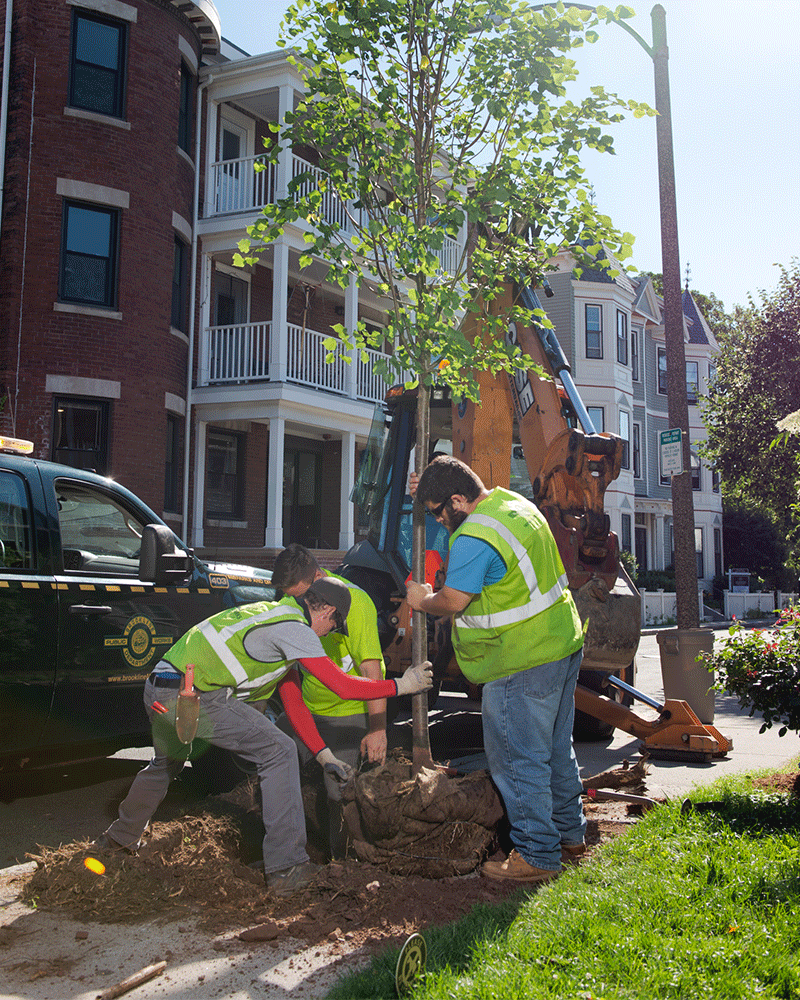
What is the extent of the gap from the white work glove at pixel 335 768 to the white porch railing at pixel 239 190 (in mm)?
14826

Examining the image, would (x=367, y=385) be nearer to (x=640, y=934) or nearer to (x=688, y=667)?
(x=688, y=667)

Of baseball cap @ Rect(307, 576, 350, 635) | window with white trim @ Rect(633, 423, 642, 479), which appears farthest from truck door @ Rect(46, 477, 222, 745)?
window with white trim @ Rect(633, 423, 642, 479)

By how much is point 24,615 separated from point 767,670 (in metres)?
4.23

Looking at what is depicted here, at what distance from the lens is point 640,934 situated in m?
3.25

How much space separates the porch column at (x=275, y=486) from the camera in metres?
16.4

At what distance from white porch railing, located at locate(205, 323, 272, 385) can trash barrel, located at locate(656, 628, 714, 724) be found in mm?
10347

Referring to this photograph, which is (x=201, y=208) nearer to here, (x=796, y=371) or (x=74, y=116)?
(x=74, y=116)

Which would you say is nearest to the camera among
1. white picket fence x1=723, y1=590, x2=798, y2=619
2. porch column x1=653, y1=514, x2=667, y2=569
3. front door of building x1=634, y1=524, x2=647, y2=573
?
white picket fence x1=723, y1=590, x2=798, y2=619

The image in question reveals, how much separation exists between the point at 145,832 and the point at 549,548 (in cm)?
245

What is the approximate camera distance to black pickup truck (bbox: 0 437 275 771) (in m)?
4.98

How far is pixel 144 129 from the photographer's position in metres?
15.6

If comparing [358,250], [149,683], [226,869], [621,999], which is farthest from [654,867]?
[358,250]

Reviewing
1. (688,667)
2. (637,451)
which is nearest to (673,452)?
(688,667)

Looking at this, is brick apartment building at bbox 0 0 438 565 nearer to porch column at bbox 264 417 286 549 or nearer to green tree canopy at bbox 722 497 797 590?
porch column at bbox 264 417 286 549
